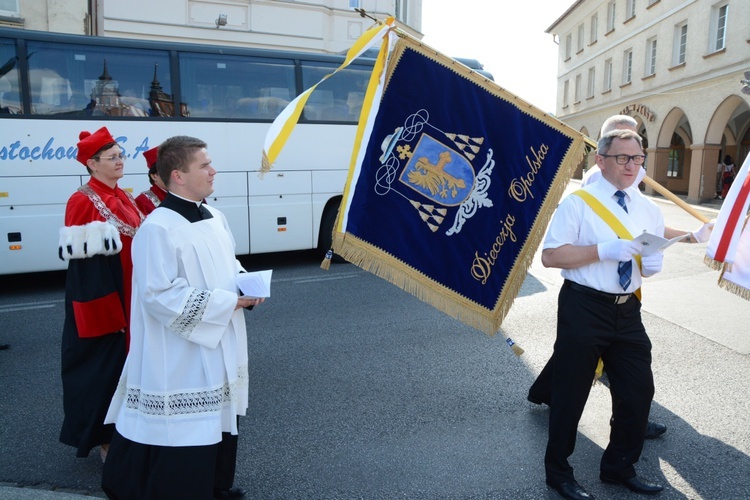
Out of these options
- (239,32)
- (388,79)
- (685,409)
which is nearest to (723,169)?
(239,32)

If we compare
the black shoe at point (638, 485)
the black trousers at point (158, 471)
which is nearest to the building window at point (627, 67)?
the black shoe at point (638, 485)

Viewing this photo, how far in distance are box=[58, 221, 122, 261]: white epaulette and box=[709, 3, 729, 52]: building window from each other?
76.7 feet

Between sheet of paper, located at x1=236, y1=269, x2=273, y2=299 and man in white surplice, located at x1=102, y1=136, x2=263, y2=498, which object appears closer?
man in white surplice, located at x1=102, y1=136, x2=263, y2=498

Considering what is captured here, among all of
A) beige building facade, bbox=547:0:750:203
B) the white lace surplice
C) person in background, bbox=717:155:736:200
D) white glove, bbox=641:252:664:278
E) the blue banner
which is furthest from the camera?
person in background, bbox=717:155:736:200

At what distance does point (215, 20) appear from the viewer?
1858cm

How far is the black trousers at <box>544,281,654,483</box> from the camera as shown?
296 centimetres

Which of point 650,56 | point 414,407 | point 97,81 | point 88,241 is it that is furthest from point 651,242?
point 650,56

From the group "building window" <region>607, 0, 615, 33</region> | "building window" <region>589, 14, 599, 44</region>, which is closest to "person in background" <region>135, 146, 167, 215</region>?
"building window" <region>607, 0, 615, 33</region>

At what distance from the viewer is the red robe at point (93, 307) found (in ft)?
10.3

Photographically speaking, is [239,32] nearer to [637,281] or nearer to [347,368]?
[347,368]

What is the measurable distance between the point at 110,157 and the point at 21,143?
18.3 ft

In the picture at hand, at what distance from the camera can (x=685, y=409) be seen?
4.09 meters

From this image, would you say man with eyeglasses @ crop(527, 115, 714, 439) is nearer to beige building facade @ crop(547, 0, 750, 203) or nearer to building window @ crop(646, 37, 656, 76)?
beige building facade @ crop(547, 0, 750, 203)

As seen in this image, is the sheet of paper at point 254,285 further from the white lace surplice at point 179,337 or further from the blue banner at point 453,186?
the blue banner at point 453,186
